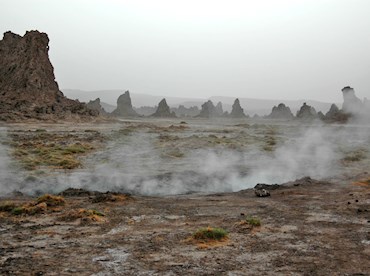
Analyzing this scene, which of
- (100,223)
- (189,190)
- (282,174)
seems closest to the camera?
(100,223)

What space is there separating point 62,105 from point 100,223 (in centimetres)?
6975

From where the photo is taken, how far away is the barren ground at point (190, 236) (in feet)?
30.5

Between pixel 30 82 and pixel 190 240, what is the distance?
72116 mm

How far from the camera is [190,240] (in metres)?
11.3

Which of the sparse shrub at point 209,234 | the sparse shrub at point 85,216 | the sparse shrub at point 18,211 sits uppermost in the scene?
the sparse shrub at point 209,234

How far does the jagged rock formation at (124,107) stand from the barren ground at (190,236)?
449 ft

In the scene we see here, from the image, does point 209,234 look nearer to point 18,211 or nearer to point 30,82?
point 18,211

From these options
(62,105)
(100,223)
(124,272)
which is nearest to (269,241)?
(124,272)

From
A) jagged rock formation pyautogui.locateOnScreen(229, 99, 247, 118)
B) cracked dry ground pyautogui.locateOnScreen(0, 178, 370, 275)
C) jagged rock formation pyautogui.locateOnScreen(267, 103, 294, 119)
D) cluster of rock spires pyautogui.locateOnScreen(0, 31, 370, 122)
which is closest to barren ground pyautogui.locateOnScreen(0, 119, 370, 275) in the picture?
cracked dry ground pyautogui.locateOnScreen(0, 178, 370, 275)

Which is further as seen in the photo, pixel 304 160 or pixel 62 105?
pixel 62 105

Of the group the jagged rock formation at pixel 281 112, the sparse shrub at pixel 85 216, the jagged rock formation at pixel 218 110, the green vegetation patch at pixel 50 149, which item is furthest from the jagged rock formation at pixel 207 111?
the sparse shrub at pixel 85 216

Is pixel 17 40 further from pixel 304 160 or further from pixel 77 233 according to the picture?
pixel 77 233

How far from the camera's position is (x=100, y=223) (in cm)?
1363

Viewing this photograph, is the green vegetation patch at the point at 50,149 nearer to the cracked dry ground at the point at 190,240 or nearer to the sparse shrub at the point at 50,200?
the sparse shrub at the point at 50,200
